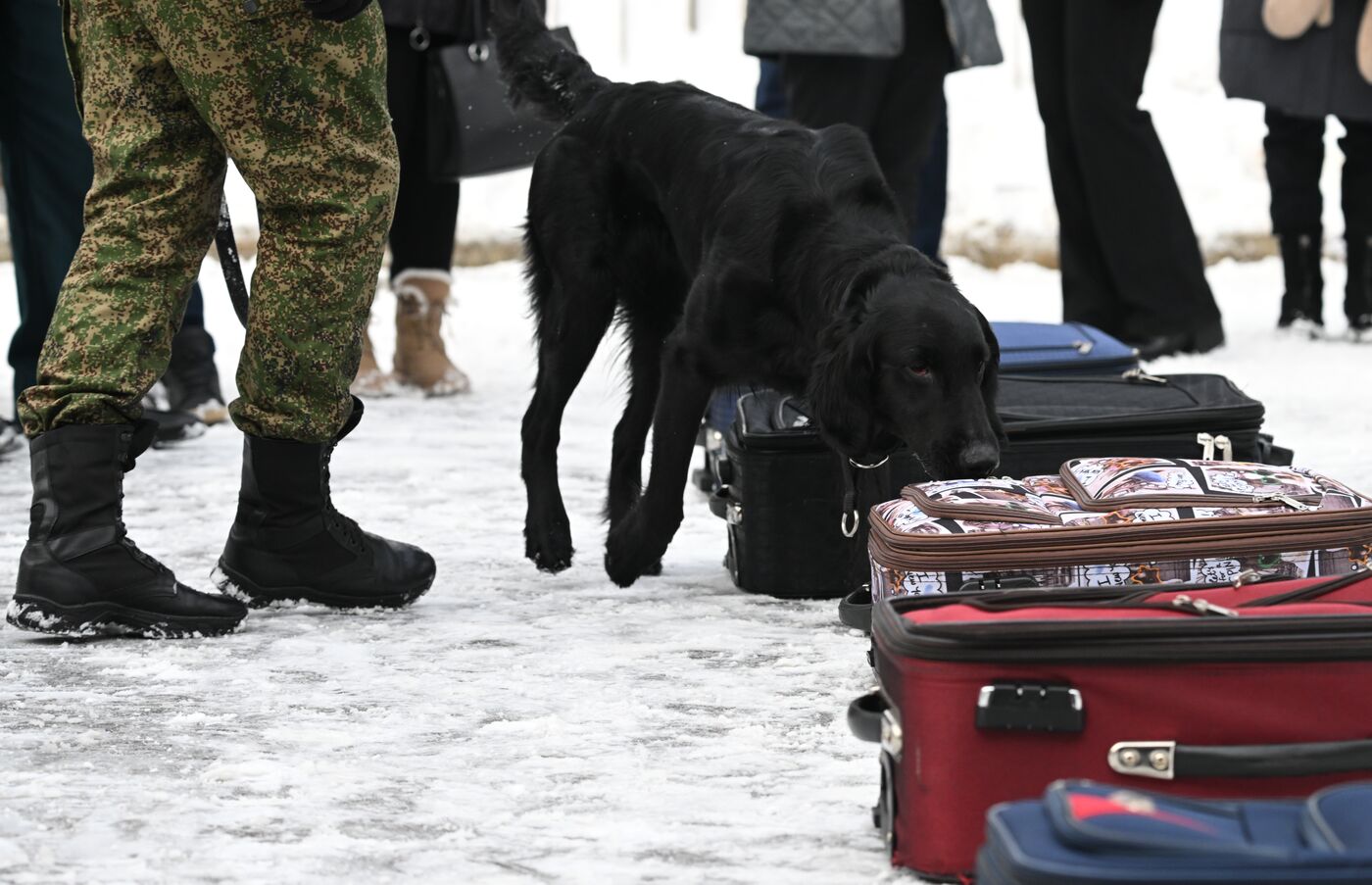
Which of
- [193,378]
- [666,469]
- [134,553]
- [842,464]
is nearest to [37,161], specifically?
[193,378]

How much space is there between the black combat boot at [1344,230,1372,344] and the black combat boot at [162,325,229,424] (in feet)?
13.1

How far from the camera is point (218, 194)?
9.30 feet

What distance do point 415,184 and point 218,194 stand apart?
2.82 m

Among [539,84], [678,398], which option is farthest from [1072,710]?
[539,84]

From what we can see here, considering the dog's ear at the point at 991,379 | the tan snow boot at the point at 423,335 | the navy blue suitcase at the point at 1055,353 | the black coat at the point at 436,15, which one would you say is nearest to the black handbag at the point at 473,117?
the black coat at the point at 436,15

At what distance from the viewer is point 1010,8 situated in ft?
34.5

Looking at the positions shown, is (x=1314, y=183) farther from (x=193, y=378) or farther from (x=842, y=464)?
(x=842, y=464)

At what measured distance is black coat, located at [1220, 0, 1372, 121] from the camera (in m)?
6.10

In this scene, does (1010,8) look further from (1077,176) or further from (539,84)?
(539,84)

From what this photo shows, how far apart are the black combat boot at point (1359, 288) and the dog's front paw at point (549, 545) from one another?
406 cm

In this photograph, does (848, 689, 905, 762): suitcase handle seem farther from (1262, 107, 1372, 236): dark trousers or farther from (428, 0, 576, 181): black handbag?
(1262, 107, 1372, 236): dark trousers

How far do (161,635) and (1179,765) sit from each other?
167 centimetres

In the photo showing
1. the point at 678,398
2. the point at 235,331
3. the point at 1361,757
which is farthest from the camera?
the point at 235,331

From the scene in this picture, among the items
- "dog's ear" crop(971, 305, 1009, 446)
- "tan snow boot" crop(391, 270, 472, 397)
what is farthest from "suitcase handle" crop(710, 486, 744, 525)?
"tan snow boot" crop(391, 270, 472, 397)
